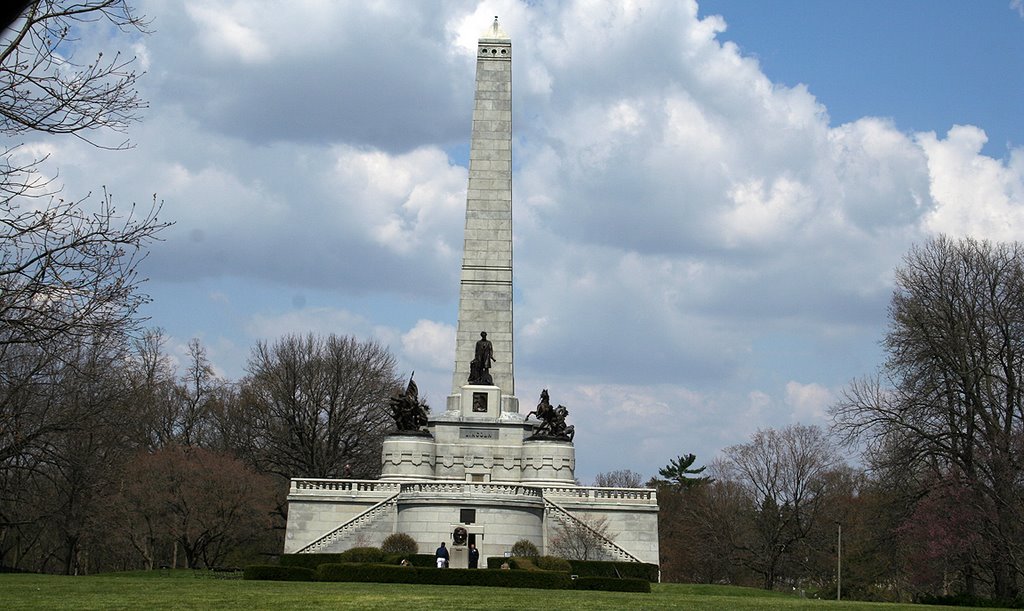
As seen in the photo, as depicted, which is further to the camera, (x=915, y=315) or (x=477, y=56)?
(x=477, y=56)

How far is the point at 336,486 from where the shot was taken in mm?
52562

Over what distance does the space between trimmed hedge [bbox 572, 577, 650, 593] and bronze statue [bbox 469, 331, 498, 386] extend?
933 inches

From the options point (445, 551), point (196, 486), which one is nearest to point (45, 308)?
point (445, 551)

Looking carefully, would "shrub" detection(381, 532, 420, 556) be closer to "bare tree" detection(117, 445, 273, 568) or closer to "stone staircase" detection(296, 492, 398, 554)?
"stone staircase" detection(296, 492, 398, 554)

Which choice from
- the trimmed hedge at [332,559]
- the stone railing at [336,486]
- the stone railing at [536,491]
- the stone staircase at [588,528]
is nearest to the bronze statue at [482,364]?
the stone railing at [536,491]

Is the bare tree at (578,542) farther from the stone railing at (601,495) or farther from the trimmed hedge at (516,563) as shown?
the trimmed hedge at (516,563)

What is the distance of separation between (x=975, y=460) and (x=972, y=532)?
2607 mm

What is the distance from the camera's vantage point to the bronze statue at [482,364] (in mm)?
56812

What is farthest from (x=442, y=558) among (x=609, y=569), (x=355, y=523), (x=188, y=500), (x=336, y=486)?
(x=188, y=500)

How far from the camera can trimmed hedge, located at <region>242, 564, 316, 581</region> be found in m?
34.0

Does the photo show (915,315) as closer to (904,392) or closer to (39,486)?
(904,392)

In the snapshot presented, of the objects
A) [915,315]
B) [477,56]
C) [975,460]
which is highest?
[477,56]

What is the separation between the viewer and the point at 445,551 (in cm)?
4066

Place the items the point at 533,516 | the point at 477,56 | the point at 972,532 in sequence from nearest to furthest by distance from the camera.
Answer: the point at 972,532
the point at 533,516
the point at 477,56
